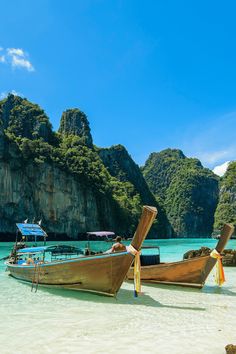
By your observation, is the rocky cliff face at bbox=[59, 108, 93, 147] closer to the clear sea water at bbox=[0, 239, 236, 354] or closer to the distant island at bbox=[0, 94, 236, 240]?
the distant island at bbox=[0, 94, 236, 240]

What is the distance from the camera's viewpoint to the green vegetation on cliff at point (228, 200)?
138500mm

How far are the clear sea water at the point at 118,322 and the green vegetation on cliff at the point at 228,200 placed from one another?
129 meters

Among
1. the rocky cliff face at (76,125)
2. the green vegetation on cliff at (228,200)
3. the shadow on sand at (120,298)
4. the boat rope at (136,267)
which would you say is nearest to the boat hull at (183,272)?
the shadow on sand at (120,298)

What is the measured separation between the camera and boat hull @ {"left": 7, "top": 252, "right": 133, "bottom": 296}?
11.0 metres

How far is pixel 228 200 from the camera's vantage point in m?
144

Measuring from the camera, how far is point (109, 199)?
332ft

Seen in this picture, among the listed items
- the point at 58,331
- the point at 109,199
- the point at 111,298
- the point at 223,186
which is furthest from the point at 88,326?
the point at 223,186

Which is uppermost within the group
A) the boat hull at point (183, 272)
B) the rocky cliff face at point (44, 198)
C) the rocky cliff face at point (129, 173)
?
the rocky cliff face at point (129, 173)

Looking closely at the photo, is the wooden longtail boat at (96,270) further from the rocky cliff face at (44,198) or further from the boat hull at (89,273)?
the rocky cliff face at (44,198)

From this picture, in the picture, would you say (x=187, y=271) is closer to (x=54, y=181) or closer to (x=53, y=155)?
(x=54, y=181)

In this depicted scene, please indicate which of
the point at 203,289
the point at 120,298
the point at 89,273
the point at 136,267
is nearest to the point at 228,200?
the point at 203,289

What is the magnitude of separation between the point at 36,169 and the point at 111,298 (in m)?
71.8

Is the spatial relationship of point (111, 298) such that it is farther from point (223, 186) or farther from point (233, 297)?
point (223, 186)

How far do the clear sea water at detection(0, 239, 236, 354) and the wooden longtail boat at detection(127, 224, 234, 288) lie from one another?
27.9 inches
